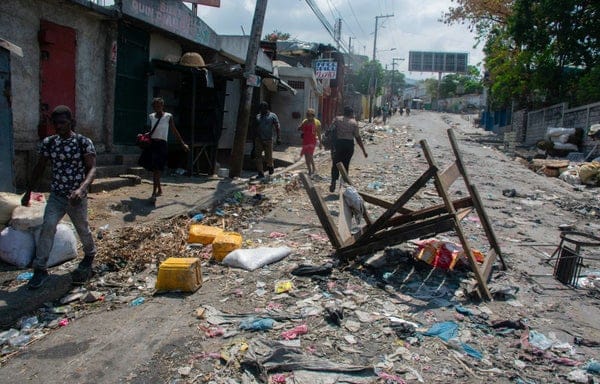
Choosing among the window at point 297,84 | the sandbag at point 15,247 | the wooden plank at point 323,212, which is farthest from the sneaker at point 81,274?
the window at point 297,84

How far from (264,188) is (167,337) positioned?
21.1ft

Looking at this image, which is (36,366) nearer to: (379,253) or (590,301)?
(379,253)

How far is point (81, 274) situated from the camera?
179 inches

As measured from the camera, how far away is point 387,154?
17484 mm

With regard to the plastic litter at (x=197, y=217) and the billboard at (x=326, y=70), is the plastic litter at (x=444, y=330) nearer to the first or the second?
the plastic litter at (x=197, y=217)

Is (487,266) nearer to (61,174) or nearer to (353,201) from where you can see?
(353,201)

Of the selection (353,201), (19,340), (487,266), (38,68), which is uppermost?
(38,68)

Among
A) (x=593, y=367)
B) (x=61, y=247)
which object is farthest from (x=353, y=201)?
(x=61, y=247)

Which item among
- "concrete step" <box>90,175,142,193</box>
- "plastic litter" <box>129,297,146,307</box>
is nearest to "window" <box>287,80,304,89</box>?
"concrete step" <box>90,175,142,193</box>

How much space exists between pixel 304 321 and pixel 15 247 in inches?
113

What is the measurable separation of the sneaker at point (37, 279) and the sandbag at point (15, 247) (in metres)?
0.52

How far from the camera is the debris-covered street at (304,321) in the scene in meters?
3.19

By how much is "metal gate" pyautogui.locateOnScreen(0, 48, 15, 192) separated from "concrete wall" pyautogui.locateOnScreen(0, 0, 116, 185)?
156 centimetres

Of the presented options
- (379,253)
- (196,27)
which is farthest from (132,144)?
(379,253)
